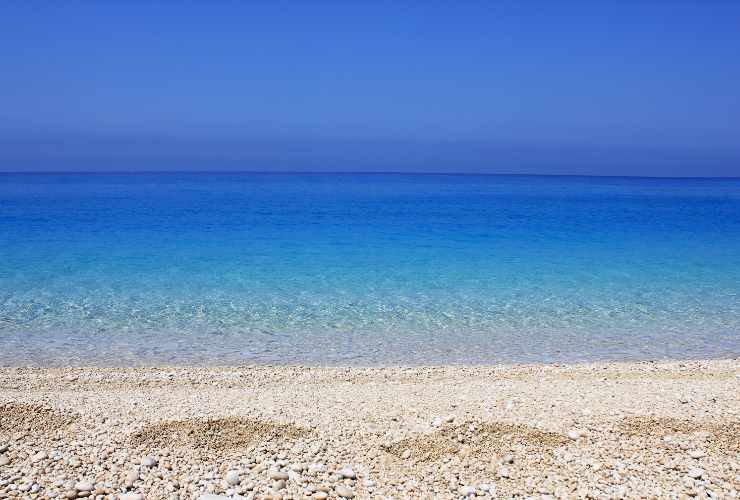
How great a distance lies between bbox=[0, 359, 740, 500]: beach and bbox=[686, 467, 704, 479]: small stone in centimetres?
1

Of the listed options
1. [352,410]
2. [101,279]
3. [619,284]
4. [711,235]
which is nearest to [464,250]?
[619,284]

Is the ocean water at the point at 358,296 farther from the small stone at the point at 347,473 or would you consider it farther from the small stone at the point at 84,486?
the small stone at the point at 84,486

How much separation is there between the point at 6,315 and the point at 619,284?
12973 mm

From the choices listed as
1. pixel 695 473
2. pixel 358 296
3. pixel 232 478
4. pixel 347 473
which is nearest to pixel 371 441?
pixel 347 473

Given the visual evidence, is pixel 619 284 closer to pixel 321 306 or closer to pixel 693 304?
pixel 693 304

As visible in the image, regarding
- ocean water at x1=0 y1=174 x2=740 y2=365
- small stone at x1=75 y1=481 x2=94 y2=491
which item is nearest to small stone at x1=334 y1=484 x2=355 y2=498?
small stone at x1=75 y1=481 x2=94 y2=491

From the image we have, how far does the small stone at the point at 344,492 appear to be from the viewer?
4.33 metres

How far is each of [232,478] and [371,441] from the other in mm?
1269

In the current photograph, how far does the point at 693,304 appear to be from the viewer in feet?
39.2

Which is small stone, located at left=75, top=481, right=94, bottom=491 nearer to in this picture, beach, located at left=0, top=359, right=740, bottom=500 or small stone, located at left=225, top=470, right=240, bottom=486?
beach, located at left=0, top=359, right=740, bottom=500

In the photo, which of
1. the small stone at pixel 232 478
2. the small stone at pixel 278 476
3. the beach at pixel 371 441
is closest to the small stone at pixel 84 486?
the beach at pixel 371 441

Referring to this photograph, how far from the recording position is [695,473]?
4.63m

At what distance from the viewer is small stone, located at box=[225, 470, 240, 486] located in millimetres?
4461

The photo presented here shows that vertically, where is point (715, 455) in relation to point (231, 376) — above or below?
above
